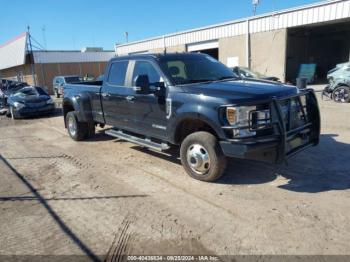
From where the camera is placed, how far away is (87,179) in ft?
18.8

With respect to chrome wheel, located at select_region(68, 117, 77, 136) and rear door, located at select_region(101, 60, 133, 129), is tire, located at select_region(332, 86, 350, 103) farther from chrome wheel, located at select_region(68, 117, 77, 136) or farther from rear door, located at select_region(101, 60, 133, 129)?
chrome wheel, located at select_region(68, 117, 77, 136)

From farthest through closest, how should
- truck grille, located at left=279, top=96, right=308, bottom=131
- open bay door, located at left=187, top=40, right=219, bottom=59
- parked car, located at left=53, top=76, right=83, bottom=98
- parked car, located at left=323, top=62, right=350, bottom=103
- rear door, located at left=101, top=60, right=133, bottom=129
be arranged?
parked car, located at left=53, top=76, right=83, bottom=98
open bay door, located at left=187, top=40, right=219, bottom=59
parked car, located at left=323, top=62, right=350, bottom=103
rear door, located at left=101, top=60, right=133, bottom=129
truck grille, located at left=279, top=96, right=308, bottom=131

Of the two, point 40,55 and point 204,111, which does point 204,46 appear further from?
point 40,55

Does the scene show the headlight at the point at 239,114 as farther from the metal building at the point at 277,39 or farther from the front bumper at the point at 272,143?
the metal building at the point at 277,39

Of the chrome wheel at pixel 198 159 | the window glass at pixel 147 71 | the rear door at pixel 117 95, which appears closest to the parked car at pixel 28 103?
the rear door at pixel 117 95

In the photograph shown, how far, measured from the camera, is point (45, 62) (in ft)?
130

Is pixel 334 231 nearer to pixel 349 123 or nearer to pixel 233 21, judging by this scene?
pixel 349 123

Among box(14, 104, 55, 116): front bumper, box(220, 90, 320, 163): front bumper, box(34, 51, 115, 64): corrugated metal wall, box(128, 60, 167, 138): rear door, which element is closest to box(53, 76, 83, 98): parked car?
box(14, 104, 55, 116): front bumper

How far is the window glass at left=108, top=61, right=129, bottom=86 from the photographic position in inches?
267

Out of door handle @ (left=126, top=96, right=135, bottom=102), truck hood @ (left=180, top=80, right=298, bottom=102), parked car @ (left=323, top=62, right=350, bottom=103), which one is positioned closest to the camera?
truck hood @ (left=180, top=80, right=298, bottom=102)

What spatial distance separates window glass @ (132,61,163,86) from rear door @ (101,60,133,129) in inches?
13.8

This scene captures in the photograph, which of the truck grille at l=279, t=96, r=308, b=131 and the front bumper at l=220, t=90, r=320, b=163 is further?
the truck grille at l=279, t=96, r=308, b=131

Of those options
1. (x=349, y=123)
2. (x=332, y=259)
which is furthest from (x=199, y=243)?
(x=349, y=123)

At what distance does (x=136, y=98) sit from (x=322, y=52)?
94.6ft
